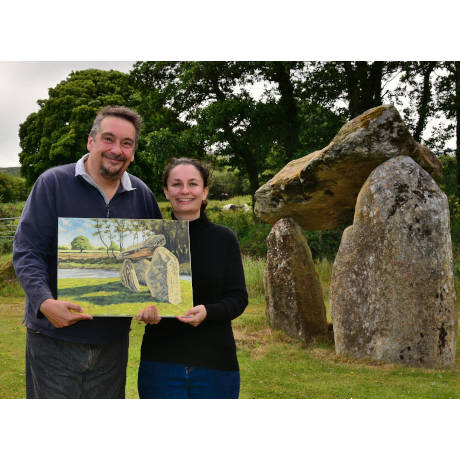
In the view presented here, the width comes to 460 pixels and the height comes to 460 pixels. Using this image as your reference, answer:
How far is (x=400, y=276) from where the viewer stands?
17.4 ft

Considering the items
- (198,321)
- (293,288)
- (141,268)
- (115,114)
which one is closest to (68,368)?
(141,268)

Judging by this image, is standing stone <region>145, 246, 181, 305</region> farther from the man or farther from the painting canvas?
the man

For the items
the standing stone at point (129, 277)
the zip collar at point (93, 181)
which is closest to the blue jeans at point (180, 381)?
the standing stone at point (129, 277)

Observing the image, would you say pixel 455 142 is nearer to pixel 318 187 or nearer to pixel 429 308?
pixel 318 187

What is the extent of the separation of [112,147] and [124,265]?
651 mm

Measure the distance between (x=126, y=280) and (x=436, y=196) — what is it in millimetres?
3838

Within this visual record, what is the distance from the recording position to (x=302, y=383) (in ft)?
17.3

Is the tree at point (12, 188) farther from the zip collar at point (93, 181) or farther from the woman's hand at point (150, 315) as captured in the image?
the woman's hand at point (150, 315)

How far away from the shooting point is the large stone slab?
5.68 meters

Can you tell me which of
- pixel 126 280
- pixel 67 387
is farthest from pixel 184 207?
pixel 67 387

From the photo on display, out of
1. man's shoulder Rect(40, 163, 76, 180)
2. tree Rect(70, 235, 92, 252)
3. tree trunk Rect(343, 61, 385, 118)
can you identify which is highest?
tree trunk Rect(343, 61, 385, 118)

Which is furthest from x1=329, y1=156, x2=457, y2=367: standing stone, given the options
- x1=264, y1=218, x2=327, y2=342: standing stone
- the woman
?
the woman

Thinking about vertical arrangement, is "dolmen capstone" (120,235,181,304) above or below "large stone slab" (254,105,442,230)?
below

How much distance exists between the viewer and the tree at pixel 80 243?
267cm
